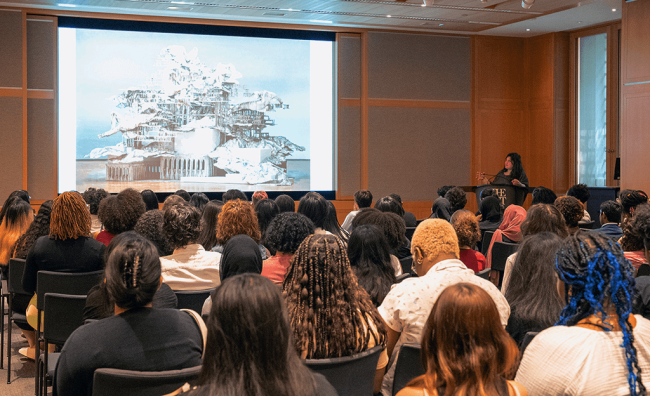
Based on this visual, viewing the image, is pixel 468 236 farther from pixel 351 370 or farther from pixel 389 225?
pixel 351 370

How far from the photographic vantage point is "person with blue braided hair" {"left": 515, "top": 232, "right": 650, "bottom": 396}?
1.58 m

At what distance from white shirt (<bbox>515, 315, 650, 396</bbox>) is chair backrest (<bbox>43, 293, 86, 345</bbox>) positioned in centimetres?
228

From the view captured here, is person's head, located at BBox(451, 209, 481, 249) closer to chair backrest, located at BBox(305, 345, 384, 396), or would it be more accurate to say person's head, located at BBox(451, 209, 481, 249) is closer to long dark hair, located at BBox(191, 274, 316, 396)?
chair backrest, located at BBox(305, 345, 384, 396)

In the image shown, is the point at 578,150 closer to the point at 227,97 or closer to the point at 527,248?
the point at 227,97

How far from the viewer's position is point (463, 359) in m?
1.43

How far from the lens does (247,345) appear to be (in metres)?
1.31

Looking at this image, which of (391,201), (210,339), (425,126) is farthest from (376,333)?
(425,126)

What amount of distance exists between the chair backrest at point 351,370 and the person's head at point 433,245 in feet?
2.52

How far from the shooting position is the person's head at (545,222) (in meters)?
3.69

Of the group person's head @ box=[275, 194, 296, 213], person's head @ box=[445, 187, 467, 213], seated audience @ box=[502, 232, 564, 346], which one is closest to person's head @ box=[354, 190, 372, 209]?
person's head @ box=[445, 187, 467, 213]

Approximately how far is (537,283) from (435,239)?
1.58 feet

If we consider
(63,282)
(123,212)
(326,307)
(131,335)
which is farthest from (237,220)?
(131,335)

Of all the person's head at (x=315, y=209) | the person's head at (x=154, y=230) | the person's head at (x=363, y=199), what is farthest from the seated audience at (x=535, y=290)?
the person's head at (x=363, y=199)

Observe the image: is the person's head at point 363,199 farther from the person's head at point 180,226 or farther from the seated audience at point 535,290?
the seated audience at point 535,290
